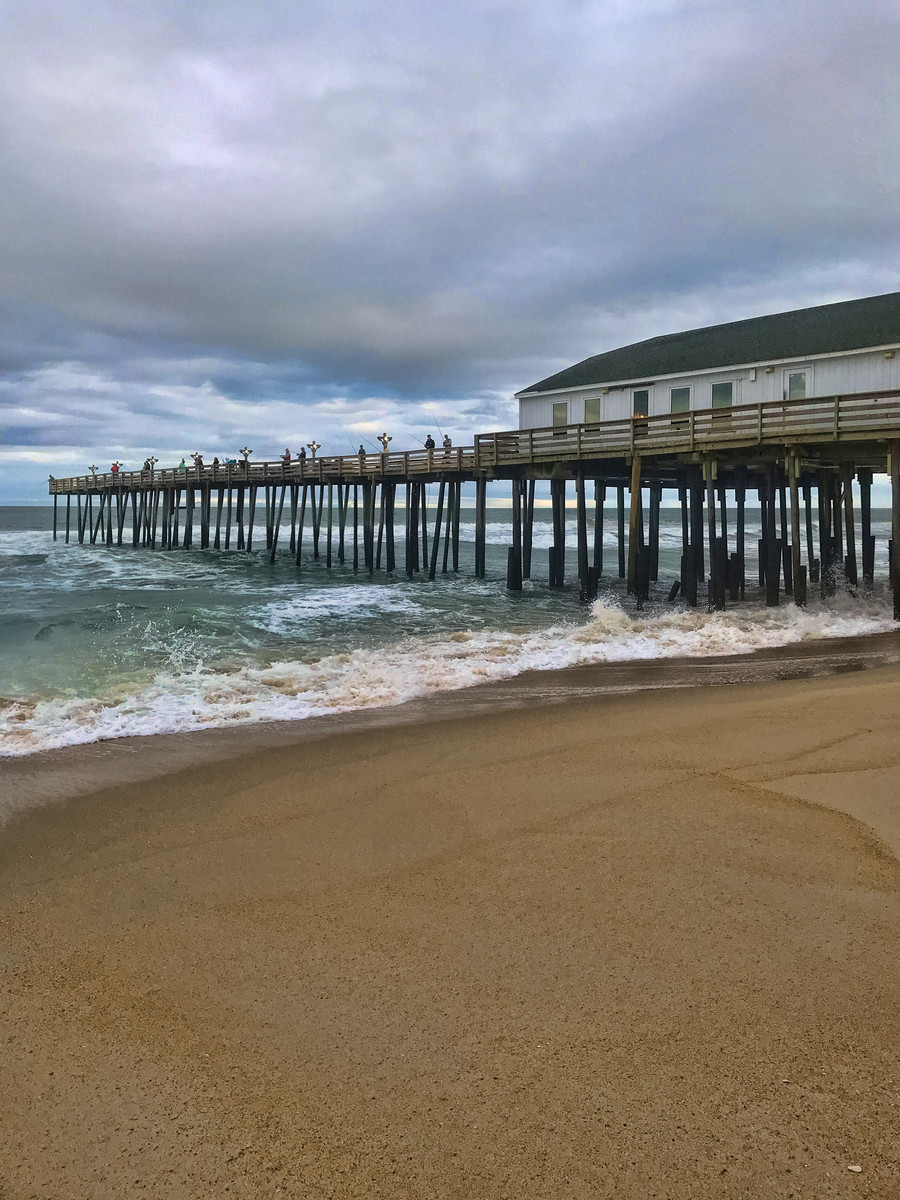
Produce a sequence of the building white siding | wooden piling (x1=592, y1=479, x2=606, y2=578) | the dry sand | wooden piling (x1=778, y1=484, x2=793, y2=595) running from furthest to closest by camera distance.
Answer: wooden piling (x1=592, y1=479, x2=606, y2=578), wooden piling (x1=778, y1=484, x2=793, y2=595), the building white siding, the dry sand

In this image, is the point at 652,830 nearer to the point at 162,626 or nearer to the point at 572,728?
the point at 572,728

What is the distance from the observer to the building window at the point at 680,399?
22.4 meters

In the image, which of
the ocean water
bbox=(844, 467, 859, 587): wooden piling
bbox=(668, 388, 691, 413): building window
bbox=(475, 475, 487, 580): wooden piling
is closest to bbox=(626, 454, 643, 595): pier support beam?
the ocean water

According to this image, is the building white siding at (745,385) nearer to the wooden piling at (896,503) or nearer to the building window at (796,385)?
the building window at (796,385)

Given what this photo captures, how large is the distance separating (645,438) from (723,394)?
118 inches

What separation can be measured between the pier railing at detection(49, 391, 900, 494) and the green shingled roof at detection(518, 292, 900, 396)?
1.63 meters

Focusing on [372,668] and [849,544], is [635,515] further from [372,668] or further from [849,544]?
[372,668]

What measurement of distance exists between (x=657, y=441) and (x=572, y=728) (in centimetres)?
1450

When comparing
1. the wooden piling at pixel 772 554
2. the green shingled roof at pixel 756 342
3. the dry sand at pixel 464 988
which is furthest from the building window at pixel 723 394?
the dry sand at pixel 464 988

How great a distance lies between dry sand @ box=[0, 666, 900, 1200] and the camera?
95.7 inches

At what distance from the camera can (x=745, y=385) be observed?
21.0 metres

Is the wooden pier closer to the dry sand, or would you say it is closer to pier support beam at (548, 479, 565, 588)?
pier support beam at (548, 479, 565, 588)

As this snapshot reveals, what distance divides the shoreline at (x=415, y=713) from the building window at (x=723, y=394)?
9.97 m

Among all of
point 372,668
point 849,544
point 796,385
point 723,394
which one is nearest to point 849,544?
point 849,544
